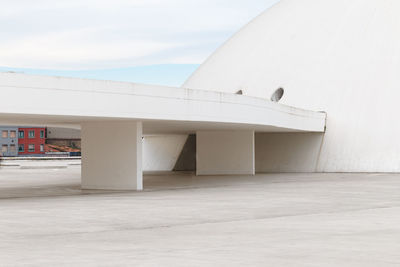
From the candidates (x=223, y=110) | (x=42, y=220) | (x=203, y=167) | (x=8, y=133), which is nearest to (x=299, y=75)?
(x=203, y=167)

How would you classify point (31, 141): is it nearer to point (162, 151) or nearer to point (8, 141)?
point (8, 141)

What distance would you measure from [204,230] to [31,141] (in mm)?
107233

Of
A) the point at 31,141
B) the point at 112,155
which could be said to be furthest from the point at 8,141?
the point at 112,155

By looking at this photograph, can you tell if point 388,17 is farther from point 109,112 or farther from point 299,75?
point 109,112

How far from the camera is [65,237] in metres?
11.7

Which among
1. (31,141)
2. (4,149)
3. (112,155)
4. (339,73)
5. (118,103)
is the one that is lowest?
(4,149)

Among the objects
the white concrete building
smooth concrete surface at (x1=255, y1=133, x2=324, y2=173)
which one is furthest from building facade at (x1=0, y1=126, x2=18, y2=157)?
smooth concrete surface at (x1=255, y1=133, x2=324, y2=173)

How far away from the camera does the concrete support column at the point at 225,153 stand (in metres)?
36.9

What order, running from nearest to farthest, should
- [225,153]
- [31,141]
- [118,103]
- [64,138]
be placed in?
[118,103] → [225,153] → [31,141] → [64,138]

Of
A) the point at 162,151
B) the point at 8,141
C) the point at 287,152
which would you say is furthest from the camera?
the point at 8,141

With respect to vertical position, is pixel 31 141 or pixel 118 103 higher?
pixel 118 103

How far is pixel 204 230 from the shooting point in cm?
1247

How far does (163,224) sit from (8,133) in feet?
342

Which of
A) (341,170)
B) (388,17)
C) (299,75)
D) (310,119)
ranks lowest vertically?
(341,170)
